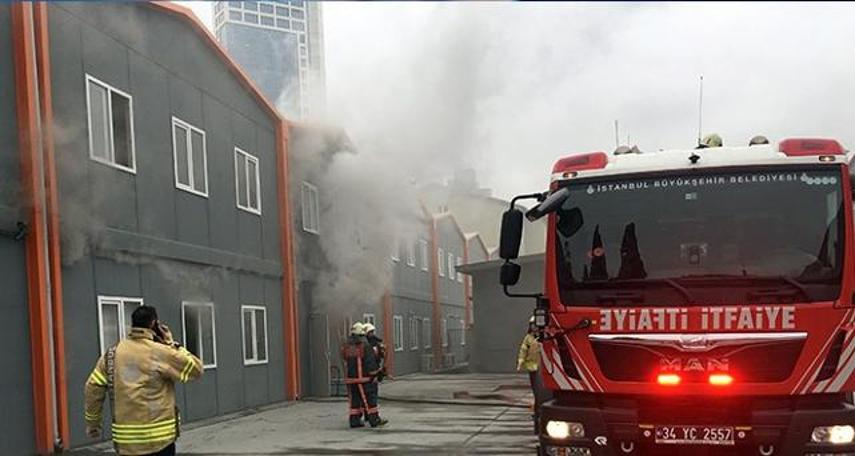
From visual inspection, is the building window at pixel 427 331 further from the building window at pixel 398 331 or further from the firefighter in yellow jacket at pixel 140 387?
the firefighter in yellow jacket at pixel 140 387

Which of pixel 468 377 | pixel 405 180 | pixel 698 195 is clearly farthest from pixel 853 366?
pixel 468 377

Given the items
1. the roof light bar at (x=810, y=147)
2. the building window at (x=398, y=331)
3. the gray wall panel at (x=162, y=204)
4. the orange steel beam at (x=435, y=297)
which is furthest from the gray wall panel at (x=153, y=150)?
the orange steel beam at (x=435, y=297)

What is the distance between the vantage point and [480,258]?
1608 inches

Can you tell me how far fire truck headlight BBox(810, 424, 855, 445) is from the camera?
4922 mm

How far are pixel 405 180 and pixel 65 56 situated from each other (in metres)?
9.51

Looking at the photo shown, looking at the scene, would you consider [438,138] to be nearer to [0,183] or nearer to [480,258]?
[0,183]

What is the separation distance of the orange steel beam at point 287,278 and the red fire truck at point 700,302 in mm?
11583

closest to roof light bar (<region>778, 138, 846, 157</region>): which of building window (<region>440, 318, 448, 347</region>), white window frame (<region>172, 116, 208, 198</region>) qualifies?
white window frame (<region>172, 116, 208, 198</region>)

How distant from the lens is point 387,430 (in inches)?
457

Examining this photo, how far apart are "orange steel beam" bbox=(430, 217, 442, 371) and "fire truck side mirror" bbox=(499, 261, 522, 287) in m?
24.6

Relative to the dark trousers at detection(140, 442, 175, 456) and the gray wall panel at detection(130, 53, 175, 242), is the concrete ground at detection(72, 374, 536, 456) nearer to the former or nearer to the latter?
the gray wall panel at detection(130, 53, 175, 242)

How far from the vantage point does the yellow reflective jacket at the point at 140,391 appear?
5.34 m

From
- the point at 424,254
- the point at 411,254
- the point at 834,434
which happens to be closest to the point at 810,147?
the point at 834,434

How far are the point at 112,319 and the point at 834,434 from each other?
8.61 m
